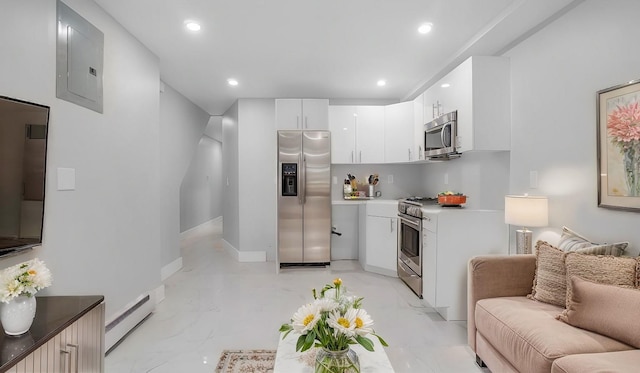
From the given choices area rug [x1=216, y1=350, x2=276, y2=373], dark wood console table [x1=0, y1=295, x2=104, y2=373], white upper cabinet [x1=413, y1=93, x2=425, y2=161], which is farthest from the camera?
white upper cabinet [x1=413, y1=93, x2=425, y2=161]

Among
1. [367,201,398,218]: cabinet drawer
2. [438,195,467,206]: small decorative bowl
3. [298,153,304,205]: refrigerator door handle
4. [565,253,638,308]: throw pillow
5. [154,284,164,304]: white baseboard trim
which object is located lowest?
[154,284,164,304]: white baseboard trim

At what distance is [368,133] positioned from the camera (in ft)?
15.3

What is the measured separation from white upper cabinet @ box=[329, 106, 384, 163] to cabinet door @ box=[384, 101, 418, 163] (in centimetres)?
9

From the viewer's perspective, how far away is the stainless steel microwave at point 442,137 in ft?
10.4

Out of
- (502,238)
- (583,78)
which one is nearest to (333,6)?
(583,78)

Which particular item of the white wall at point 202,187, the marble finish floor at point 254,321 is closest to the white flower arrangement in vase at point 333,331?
the marble finish floor at point 254,321

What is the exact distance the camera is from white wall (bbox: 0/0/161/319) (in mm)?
1781

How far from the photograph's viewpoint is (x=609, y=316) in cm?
154

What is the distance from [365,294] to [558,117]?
95.5 inches

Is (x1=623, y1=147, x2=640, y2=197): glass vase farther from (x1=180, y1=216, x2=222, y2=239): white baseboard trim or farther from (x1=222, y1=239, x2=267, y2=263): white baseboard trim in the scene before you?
(x1=180, y1=216, x2=222, y2=239): white baseboard trim

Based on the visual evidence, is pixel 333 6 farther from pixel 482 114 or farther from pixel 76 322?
pixel 76 322

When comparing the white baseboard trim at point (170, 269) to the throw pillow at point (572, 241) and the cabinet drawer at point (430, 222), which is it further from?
the throw pillow at point (572, 241)

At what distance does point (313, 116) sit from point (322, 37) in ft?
5.67

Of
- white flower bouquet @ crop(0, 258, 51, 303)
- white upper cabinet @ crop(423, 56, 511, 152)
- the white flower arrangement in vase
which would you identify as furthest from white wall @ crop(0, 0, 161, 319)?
white upper cabinet @ crop(423, 56, 511, 152)
